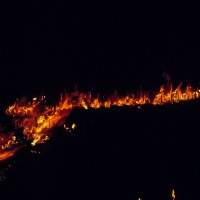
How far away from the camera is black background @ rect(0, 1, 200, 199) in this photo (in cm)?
366

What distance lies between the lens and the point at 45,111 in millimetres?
3963

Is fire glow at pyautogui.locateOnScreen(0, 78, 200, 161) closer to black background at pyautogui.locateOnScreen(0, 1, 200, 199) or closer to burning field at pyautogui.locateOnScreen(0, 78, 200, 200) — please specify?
burning field at pyautogui.locateOnScreen(0, 78, 200, 200)

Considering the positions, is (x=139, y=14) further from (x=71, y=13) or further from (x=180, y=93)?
(x=180, y=93)

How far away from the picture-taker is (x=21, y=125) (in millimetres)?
3785

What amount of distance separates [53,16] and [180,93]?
2.43 meters

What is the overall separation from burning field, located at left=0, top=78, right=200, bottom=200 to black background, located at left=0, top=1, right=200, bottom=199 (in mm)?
10

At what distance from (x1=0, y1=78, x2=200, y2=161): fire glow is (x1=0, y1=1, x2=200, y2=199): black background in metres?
0.13

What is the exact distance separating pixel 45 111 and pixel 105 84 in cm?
205

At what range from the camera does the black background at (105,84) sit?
3664mm

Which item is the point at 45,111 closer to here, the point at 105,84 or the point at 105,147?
the point at 105,147

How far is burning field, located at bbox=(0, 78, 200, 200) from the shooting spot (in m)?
3.60

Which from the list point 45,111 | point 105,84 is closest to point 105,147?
point 45,111

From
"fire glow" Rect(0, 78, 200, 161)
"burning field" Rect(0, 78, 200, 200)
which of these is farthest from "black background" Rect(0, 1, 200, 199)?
"fire glow" Rect(0, 78, 200, 161)

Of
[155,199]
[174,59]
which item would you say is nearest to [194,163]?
[155,199]
